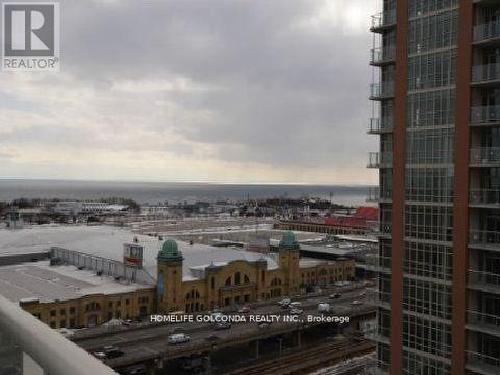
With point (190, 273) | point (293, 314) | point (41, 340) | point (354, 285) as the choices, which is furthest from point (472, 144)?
point (354, 285)

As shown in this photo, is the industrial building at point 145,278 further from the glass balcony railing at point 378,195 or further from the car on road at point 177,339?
the glass balcony railing at point 378,195

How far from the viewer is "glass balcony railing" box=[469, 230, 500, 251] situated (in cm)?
1686

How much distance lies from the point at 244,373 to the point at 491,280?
21.4 m

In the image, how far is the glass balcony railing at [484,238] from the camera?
16.9 meters

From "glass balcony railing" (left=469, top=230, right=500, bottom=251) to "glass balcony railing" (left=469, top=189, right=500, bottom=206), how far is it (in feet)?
2.93

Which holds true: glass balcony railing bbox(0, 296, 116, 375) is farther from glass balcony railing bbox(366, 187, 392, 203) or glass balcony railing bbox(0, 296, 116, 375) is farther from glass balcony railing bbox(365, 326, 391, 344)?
glass balcony railing bbox(365, 326, 391, 344)

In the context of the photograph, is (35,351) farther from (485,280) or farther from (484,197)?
(485,280)

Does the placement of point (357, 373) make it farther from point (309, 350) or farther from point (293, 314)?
point (293, 314)

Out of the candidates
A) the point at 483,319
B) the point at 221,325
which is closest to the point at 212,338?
the point at 221,325

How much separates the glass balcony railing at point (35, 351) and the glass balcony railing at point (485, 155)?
16.1 meters

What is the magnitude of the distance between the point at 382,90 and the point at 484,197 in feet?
19.3

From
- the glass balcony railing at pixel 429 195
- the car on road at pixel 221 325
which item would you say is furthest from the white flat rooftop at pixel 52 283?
the glass balcony railing at pixel 429 195

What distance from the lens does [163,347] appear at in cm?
3538

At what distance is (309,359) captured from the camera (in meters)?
38.0
